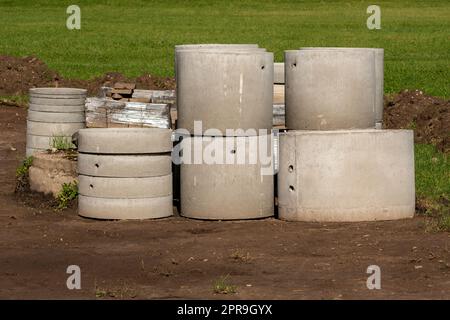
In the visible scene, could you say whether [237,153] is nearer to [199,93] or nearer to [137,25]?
[199,93]

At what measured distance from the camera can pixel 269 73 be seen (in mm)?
13500

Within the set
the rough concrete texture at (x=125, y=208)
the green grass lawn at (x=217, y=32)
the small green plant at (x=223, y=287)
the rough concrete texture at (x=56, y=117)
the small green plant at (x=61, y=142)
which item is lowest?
the small green plant at (x=223, y=287)

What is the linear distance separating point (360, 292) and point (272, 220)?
385cm

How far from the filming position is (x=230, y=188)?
13.4m

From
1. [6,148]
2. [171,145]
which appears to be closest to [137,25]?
[6,148]

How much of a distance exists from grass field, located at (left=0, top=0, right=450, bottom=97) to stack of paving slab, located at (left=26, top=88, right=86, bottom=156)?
11361 mm

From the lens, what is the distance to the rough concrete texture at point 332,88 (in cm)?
1366

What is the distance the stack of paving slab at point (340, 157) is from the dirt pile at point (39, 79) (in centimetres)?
1097

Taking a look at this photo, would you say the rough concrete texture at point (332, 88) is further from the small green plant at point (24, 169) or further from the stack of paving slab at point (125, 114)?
the stack of paving slab at point (125, 114)

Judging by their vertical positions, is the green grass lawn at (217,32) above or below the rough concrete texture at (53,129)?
above

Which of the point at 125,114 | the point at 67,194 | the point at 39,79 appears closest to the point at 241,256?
the point at 67,194

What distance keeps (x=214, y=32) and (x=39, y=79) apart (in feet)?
51.0

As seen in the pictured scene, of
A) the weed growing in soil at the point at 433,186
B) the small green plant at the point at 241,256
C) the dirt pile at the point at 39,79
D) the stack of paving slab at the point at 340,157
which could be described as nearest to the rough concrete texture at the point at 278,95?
the weed growing in soil at the point at 433,186

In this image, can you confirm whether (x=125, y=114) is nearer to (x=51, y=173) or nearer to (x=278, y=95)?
(x=278, y=95)
